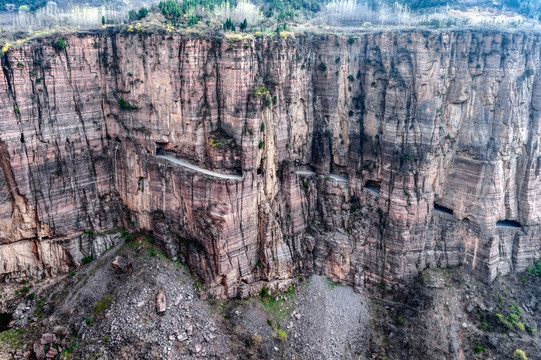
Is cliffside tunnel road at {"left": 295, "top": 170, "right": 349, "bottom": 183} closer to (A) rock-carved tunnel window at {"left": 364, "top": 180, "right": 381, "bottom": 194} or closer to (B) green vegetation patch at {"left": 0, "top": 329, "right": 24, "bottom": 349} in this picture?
(A) rock-carved tunnel window at {"left": 364, "top": 180, "right": 381, "bottom": 194}

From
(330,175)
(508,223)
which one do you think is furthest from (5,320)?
(508,223)

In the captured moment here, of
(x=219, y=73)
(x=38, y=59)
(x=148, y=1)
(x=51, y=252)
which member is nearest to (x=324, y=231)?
(x=219, y=73)

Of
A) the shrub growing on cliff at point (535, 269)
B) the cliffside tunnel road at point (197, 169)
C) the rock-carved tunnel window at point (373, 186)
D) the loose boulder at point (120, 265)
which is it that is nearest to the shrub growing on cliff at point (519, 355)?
the shrub growing on cliff at point (535, 269)

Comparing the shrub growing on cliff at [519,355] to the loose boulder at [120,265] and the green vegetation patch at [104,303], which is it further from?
the loose boulder at [120,265]

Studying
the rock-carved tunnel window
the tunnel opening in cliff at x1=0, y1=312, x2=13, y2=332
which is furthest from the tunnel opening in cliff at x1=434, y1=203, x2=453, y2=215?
the tunnel opening in cliff at x1=0, y1=312, x2=13, y2=332

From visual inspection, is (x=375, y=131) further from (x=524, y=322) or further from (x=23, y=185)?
(x=23, y=185)

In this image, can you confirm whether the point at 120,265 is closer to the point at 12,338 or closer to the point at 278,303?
the point at 12,338
